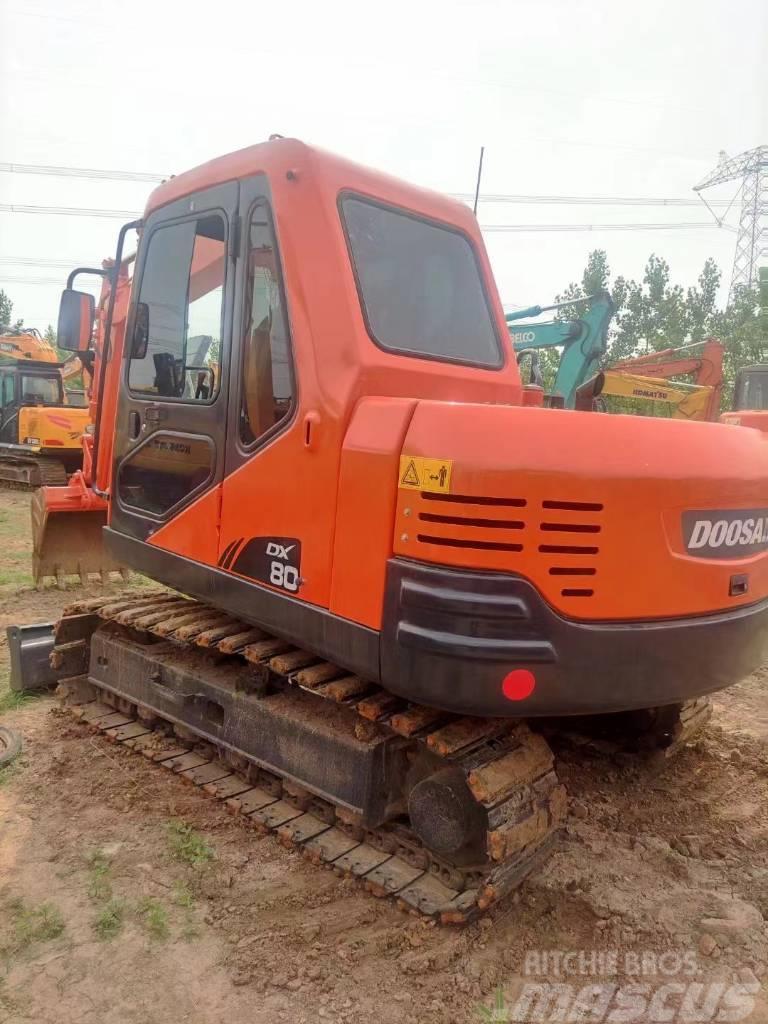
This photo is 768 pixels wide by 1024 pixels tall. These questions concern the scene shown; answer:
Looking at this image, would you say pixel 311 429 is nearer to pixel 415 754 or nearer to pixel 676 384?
pixel 415 754

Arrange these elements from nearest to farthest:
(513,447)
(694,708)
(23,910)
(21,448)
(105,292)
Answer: (513,447)
(23,910)
(694,708)
(105,292)
(21,448)

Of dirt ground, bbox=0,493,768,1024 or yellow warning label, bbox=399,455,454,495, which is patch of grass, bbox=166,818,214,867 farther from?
yellow warning label, bbox=399,455,454,495

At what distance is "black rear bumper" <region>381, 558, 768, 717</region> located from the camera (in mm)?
2270

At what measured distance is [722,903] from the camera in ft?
9.14

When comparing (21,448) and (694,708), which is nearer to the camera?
(694,708)

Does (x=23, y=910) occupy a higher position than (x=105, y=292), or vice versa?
(x=105, y=292)

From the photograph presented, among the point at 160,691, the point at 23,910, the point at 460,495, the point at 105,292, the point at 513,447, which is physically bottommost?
the point at 23,910

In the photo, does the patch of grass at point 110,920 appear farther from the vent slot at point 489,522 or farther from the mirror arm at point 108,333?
the mirror arm at point 108,333

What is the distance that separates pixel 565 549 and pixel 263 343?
1.44 meters

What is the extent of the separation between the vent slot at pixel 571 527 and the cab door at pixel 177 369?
1.43 meters

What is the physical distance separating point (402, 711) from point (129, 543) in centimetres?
175

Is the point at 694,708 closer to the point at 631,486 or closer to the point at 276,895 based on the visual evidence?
the point at 631,486

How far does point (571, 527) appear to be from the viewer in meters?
2.28

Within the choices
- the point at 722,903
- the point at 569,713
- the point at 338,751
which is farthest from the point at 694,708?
the point at 338,751
